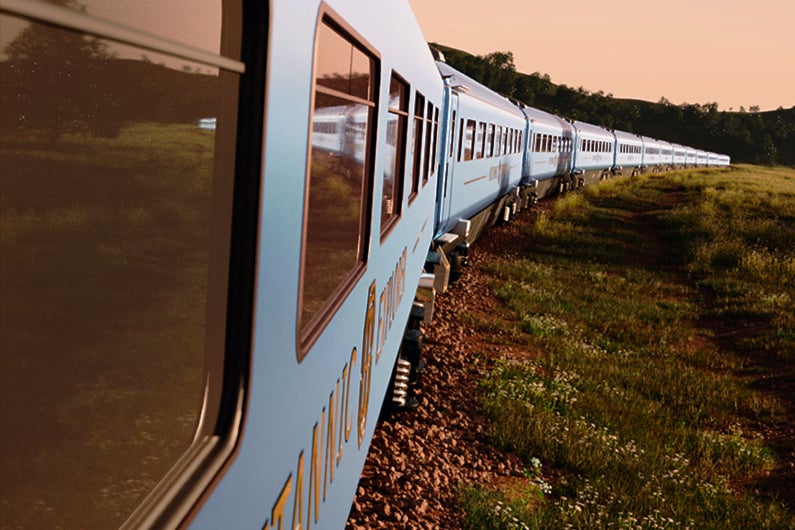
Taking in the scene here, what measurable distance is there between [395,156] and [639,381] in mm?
4929

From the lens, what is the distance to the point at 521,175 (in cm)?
2236

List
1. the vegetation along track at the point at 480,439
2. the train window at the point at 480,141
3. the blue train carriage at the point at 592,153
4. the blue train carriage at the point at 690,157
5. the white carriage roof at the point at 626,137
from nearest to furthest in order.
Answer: the vegetation along track at the point at 480,439
the train window at the point at 480,141
the blue train carriage at the point at 592,153
the white carriage roof at the point at 626,137
the blue train carriage at the point at 690,157

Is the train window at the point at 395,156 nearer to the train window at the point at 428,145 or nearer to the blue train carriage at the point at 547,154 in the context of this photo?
the train window at the point at 428,145

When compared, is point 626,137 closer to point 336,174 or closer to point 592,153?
point 592,153

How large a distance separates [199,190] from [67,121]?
26cm

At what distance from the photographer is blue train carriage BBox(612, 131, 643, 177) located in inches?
1865

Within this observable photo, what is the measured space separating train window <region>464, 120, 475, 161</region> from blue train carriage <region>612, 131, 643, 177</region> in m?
34.3

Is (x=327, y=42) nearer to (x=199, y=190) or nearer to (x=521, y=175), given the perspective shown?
(x=199, y=190)

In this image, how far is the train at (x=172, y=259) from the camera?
4.32 ft

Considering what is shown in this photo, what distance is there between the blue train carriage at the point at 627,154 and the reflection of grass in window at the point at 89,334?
45723 mm

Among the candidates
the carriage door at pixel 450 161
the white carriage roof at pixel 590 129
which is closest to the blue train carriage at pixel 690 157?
the white carriage roof at pixel 590 129

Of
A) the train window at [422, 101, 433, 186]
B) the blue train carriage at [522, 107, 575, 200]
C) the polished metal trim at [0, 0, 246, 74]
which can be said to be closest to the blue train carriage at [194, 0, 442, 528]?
the polished metal trim at [0, 0, 246, 74]

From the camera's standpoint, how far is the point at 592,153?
38.9 metres

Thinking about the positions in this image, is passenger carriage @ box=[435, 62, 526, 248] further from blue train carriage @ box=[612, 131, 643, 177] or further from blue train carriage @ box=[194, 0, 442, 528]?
blue train carriage @ box=[612, 131, 643, 177]
